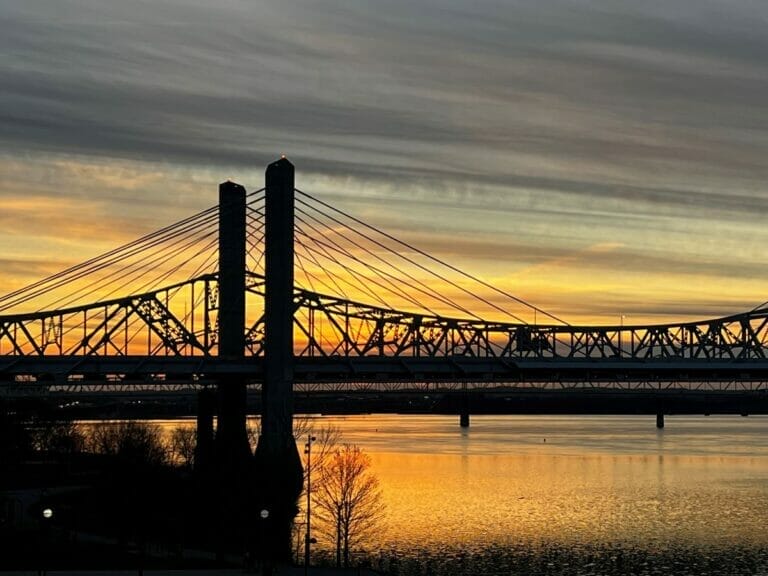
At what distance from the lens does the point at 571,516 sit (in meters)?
88.1

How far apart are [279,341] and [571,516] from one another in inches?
900

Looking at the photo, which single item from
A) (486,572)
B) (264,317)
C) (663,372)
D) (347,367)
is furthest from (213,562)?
(663,372)

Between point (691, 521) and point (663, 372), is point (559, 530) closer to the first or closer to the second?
point (691, 521)

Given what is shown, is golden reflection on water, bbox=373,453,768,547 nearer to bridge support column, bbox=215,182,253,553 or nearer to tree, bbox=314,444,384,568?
tree, bbox=314,444,384,568

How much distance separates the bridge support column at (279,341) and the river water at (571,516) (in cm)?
779

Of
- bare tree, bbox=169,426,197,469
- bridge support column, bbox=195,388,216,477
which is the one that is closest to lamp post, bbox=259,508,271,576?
bridge support column, bbox=195,388,216,477

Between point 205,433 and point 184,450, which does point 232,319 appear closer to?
point 205,433

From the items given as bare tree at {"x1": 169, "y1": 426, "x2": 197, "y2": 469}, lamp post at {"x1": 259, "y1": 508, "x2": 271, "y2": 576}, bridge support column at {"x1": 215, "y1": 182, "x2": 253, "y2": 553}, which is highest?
bridge support column at {"x1": 215, "y1": 182, "x2": 253, "y2": 553}

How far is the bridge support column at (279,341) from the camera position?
8900 cm

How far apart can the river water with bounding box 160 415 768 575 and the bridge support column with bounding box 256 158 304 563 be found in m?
7.79

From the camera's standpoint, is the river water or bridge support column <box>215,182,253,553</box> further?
bridge support column <box>215,182,253,553</box>

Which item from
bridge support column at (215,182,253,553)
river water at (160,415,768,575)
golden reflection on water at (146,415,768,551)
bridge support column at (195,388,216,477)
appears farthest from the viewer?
bridge support column at (215,182,253,553)

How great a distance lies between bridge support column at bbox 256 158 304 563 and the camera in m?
89.0

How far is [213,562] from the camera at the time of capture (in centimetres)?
5944
